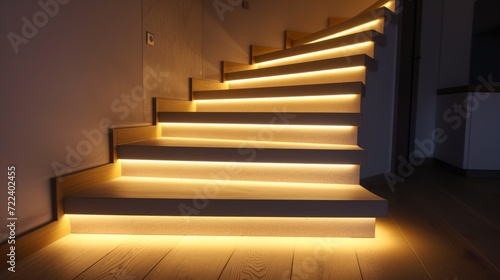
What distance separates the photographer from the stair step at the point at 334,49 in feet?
7.93

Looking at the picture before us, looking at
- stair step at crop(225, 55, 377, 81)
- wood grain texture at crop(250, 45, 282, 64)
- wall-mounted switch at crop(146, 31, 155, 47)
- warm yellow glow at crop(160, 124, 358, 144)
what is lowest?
warm yellow glow at crop(160, 124, 358, 144)

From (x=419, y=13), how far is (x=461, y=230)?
8.22 feet

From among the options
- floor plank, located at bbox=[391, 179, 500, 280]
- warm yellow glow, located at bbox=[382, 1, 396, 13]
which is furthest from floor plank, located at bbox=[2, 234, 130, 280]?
warm yellow glow, located at bbox=[382, 1, 396, 13]

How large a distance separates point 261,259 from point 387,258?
1.64 feet

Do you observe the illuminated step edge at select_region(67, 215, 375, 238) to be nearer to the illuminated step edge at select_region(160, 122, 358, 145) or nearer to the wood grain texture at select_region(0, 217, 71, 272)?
the wood grain texture at select_region(0, 217, 71, 272)

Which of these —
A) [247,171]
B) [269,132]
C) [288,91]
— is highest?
[288,91]

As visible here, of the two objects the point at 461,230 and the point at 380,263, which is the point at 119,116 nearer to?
the point at 380,263

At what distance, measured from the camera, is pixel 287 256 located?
140cm

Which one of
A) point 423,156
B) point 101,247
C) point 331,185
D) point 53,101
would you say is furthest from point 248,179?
point 423,156

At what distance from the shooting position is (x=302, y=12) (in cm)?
379

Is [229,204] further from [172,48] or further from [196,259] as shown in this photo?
[172,48]

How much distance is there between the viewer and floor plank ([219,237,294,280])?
125 cm

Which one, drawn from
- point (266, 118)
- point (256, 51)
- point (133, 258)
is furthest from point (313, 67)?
point (133, 258)

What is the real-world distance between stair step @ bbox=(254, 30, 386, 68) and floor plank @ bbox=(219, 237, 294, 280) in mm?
1525
